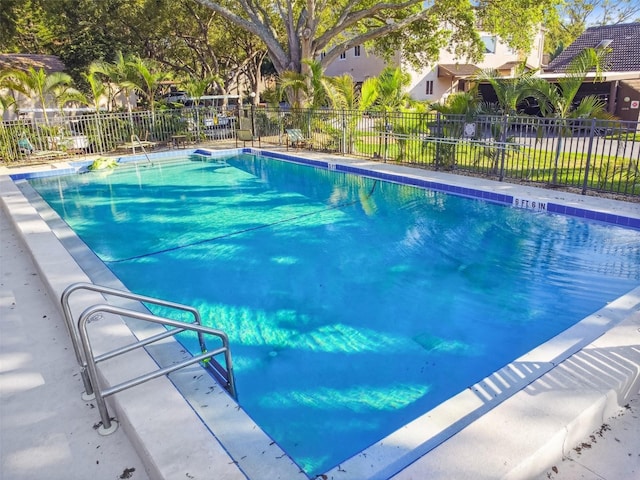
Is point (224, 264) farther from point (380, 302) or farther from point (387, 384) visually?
point (387, 384)

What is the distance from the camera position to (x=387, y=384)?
153 inches

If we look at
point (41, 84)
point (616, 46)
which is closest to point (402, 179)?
point (41, 84)

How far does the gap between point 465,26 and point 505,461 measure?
18.3 metres

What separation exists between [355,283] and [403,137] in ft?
22.2

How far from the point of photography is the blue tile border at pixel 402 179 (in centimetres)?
731

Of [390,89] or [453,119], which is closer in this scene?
[453,119]

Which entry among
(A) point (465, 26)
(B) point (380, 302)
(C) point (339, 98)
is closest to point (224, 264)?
(B) point (380, 302)

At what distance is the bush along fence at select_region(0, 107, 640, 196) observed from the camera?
8.83 meters

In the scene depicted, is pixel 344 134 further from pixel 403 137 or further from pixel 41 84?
pixel 41 84

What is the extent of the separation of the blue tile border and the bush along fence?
1.04m

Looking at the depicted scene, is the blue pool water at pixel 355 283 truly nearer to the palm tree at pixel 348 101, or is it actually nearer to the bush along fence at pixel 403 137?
the bush along fence at pixel 403 137

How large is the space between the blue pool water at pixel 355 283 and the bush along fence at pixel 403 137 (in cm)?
168

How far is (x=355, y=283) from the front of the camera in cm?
583

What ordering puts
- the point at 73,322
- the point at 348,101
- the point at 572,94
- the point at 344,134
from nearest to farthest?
the point at 73,322
the point at 572,94
the point at 348,101
the point at 344,134
